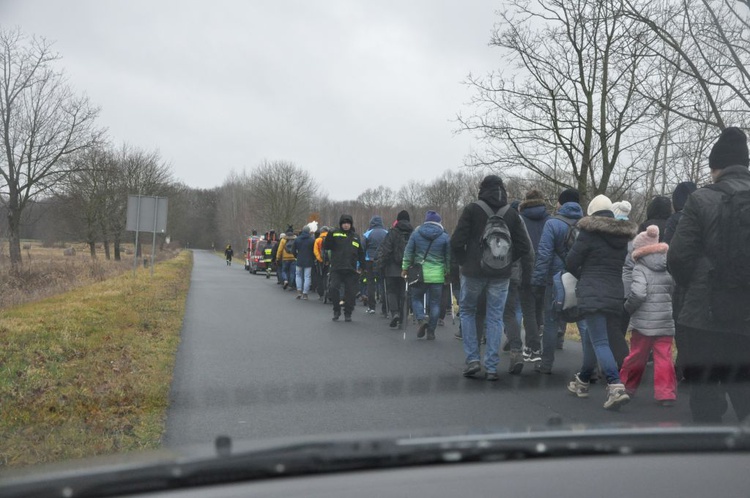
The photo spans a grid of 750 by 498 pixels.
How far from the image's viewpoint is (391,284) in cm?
1292

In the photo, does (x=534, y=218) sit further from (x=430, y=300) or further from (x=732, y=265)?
(x=732, y=265)

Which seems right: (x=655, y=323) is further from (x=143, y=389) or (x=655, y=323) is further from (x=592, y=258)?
(x=143, y=389)

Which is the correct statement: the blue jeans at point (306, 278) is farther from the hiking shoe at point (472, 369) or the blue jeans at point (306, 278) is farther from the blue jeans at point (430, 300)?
the hiking shoe at point (472, 369)

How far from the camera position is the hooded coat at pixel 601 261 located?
6578 mm

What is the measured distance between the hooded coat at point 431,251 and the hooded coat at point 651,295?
4334 mm

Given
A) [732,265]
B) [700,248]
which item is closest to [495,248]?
[700,248]

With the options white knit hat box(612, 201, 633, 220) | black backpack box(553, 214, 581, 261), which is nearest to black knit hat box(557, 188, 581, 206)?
black backpack box(553, 214, 581, 261)

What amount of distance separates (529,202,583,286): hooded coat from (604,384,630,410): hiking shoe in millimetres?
2030

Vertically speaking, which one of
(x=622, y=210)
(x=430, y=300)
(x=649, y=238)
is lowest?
(x=430, y=300)

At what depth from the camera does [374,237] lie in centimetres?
1515

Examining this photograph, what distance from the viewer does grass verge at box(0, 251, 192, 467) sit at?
209 inches

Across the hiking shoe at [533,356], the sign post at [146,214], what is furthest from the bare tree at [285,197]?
the hiking shoe at [533,356]

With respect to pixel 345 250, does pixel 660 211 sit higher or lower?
higher

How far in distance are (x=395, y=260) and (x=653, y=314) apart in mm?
6365
